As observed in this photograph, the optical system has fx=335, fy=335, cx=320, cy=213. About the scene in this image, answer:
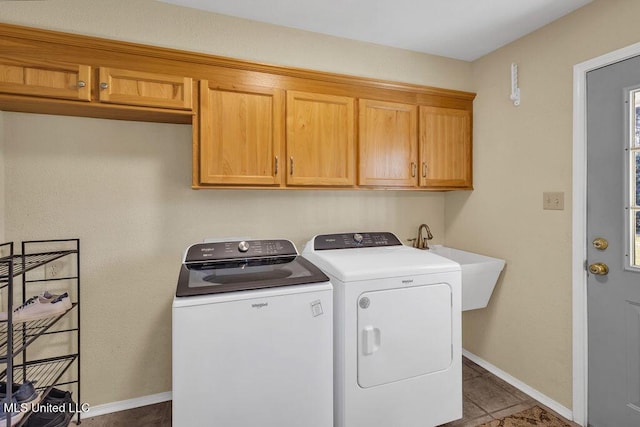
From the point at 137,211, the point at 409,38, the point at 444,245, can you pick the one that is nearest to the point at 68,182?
the point at 137,211

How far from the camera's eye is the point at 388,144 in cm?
239

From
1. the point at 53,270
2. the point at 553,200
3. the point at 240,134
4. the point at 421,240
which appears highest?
the point at 240,134

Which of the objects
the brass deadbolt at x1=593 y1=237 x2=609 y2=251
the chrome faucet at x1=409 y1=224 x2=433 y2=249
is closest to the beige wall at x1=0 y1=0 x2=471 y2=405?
the chrome faucet at x1=409 y1=224 x2=433 y2=249

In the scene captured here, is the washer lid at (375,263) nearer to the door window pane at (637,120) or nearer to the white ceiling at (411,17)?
the door window pane at (637,120)

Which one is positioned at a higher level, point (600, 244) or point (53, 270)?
point (600, 244)

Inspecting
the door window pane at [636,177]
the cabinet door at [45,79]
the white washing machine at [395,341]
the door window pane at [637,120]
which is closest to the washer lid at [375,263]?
the white washing machine at [395,341]

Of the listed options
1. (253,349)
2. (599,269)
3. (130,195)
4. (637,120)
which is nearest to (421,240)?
(599,269)

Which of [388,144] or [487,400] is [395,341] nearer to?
[487,400]

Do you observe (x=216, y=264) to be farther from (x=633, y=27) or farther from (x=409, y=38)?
(x=633, y=27)

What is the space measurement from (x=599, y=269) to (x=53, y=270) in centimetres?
312

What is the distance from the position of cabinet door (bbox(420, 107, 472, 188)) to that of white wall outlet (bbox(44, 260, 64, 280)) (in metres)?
2.42

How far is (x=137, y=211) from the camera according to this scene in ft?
6.91

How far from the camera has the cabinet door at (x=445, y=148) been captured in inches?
98.6

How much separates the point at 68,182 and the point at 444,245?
9.17 ft
